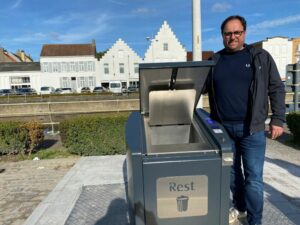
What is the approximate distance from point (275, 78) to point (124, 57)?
4491 centimetres

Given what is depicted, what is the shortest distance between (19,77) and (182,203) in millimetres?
52556

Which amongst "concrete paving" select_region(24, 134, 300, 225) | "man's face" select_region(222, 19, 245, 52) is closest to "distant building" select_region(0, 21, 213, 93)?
"concrete paving" select_region(24, 134, 300, 225)

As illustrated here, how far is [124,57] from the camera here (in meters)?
46.3

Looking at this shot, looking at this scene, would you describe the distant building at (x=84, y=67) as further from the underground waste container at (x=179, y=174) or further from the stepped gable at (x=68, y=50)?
the underground waste container at (x=179, y=174)

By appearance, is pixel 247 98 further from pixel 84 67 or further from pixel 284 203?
pixel 84 67

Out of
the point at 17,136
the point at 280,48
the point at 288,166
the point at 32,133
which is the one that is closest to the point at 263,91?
the point at 288,166

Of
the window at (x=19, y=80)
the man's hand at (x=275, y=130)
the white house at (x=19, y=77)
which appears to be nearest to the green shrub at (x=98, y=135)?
the man's hand at (x=275, y=130)

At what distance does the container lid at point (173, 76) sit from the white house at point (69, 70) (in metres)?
45.2

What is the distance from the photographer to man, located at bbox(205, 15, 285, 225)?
8.29 feet

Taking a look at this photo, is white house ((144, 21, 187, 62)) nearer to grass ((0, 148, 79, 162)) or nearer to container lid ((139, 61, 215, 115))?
grass ((0, 148, 79, 162))

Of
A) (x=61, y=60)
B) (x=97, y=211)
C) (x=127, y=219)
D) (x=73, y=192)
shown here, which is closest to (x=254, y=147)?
(x=127, y=219)

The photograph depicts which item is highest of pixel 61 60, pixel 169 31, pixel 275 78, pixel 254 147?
pixel 169 31

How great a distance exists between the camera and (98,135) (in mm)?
6391

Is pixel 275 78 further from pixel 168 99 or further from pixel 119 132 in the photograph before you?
pixel 119 132
